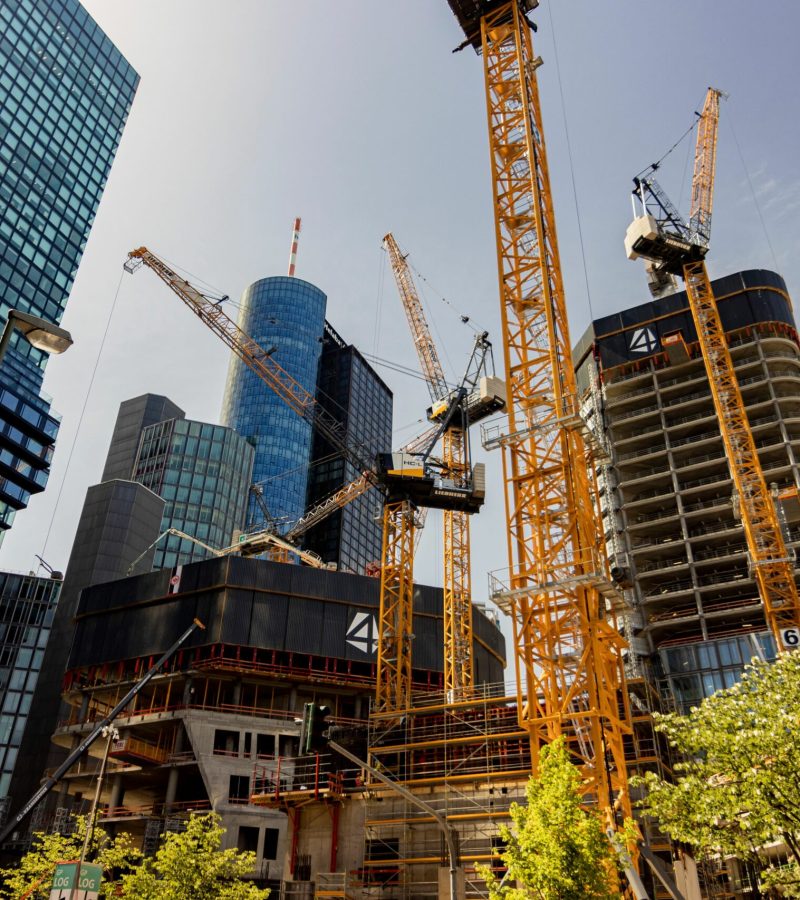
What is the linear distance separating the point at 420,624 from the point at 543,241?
50.0 metres

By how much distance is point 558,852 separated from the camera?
25.5m

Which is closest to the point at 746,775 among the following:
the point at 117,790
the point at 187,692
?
the point at 187,692

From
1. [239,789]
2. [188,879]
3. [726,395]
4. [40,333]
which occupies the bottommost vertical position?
[188,879]

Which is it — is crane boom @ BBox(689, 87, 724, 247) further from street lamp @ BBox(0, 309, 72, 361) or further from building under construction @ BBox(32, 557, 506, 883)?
street lamp @ BBox(0, 309, 72, 361)

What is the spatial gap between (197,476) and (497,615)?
285ft

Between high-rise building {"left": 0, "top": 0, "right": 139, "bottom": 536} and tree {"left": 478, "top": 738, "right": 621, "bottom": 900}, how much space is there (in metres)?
129

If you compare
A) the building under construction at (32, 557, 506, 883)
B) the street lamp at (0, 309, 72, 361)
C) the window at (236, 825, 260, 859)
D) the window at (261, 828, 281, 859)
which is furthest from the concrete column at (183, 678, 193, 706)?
the street lamp at (0, 309, 72, 361)

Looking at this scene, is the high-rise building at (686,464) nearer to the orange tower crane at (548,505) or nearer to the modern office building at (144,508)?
the orange tower crane at (548,505)

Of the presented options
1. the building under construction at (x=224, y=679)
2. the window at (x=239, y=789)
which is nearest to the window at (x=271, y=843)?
the building under construction at (x=224, y=679)

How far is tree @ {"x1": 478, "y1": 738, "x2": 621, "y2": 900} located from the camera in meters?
25.2

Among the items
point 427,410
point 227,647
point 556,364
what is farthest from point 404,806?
point 427,410

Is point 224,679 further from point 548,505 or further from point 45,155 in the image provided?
point 45,155

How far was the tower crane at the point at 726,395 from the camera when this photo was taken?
7512 centimetres

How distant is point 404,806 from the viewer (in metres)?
49.2
